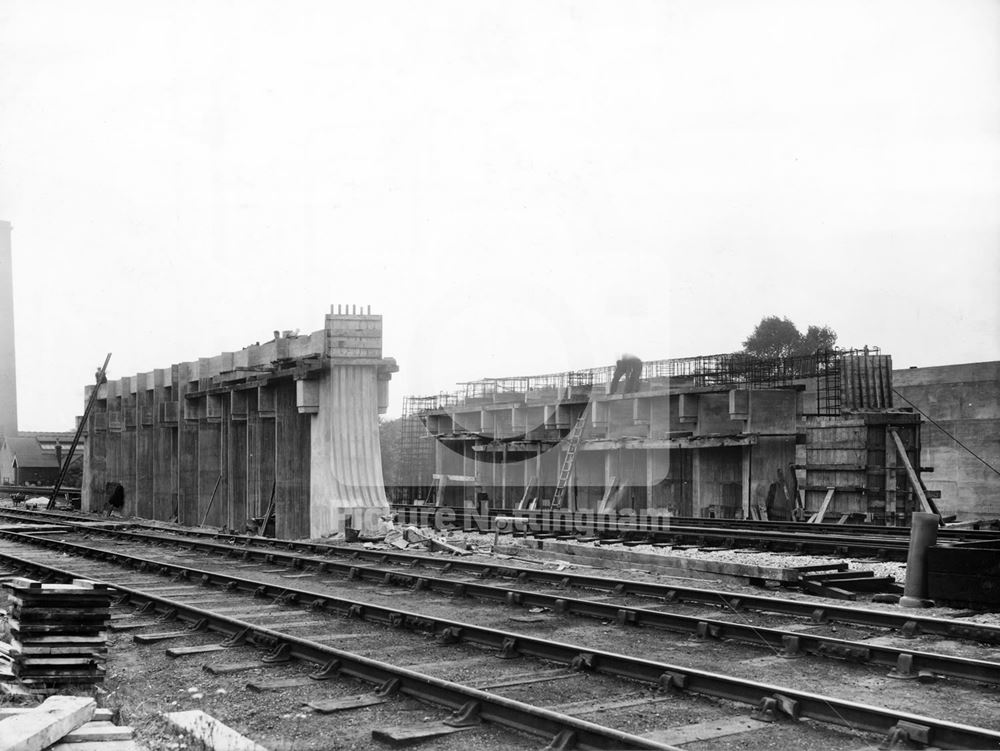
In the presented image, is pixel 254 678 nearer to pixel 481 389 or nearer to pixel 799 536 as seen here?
pixel 799 536

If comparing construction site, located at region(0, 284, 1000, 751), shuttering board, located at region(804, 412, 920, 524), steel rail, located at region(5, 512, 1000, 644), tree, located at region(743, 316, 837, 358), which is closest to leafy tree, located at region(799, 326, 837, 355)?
tree, located at region(743, 316, 837, 358)

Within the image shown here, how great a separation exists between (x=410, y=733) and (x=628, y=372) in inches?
1175

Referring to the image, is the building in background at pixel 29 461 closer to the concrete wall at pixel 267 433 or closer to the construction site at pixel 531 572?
the construction site at pixel 531 572

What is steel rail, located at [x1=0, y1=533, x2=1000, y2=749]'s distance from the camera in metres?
6.09

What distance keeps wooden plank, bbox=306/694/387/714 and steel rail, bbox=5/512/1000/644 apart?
17.5 feet

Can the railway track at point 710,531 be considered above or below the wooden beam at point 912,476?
below

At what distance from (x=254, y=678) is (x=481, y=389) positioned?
37.1m

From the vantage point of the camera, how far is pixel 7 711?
21.3 ft

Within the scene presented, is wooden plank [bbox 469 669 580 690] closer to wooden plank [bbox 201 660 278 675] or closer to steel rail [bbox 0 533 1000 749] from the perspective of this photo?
steel rail [bbox 0 533 1000 749]

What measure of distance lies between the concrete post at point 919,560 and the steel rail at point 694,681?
507cm

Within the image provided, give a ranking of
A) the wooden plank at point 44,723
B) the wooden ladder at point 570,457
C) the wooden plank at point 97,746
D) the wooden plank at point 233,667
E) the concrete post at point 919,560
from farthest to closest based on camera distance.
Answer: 1. the wooden ladder at point 570,457
2. the concrete post at point 919,560
3. the wooden plank at point 233,667
4. the wooden plank at point 97,746
5. the wooden plank at point 44,723

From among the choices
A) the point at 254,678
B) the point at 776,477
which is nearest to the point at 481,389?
the point at 776,477

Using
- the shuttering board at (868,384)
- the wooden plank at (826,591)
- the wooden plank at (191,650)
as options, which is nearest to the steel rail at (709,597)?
the wooden plank at (826,591)

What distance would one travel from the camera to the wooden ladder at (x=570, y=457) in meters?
34.0
